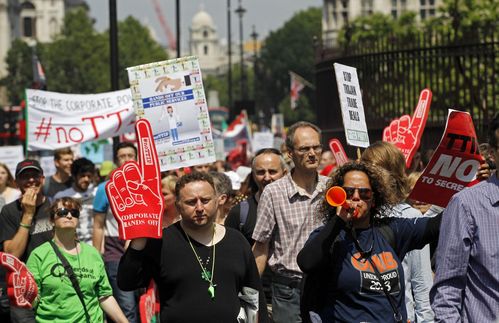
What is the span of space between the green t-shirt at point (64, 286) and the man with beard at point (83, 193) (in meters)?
3.65

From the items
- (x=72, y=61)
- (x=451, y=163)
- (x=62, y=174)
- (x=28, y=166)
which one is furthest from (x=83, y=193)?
(x=72, y=61)

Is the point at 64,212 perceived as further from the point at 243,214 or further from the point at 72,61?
the point at 72,61

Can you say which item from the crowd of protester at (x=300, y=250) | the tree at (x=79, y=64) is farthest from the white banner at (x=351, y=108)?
the tree at (x=79, y=64)

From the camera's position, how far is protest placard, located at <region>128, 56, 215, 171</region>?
960cm

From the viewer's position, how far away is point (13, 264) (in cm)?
752

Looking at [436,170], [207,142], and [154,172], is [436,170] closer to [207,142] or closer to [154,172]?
[154,172]

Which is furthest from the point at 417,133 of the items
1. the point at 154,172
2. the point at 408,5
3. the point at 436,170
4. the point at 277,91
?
the point at 277,91

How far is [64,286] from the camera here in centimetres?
805

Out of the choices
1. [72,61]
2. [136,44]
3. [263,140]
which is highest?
[263,140]

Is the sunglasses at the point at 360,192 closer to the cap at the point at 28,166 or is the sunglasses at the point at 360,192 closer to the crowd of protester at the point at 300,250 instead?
the crowd of protester at the point at 300,250

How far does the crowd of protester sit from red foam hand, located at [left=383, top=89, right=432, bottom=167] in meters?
0.72

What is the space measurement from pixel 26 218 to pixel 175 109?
1347 millimetres

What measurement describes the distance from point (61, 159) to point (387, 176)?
6.70m

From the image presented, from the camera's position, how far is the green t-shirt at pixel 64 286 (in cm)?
802
